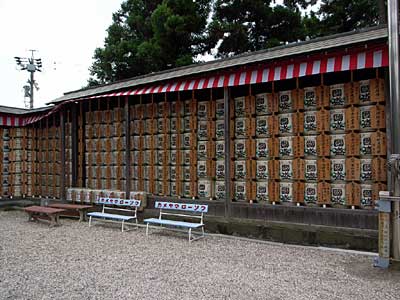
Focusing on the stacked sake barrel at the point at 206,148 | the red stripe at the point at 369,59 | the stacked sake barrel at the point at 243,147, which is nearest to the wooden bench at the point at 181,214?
the stacked sake barrel at the point at 206,148

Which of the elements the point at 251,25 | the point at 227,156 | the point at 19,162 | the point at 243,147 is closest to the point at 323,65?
the point at 243,147

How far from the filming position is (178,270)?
4.86 metres

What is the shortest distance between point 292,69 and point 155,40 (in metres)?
11.7

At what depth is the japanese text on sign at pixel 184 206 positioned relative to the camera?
23.0 ft

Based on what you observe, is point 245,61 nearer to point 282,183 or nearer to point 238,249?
point 282,183

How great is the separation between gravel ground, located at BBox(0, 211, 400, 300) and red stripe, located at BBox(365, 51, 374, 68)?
2.96 meters

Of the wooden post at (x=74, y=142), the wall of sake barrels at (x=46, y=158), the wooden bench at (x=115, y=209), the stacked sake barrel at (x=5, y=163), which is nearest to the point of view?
the wooden bench at (x=115, y=209)

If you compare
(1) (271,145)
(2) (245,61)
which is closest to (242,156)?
(1) (271,145)

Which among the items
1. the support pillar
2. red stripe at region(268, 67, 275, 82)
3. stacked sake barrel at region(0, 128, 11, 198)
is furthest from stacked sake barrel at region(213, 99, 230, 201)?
stacked sake barrel at region(0, 128, 11, 198)

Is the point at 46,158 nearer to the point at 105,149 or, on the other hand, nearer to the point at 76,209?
the point at 105,149

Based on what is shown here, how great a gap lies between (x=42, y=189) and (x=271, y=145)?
794cm

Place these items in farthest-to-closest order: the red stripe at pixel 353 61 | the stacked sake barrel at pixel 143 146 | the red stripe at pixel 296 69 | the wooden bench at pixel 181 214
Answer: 1. the stacked sake barrel at pixel 143 146
2. the wooden bench at pixel 181 214
3. the red stripe at pixel 296 69
4. the red stripe at pixel 353 61

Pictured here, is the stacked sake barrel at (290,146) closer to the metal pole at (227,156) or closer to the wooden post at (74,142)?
the metal pole at (227,156)

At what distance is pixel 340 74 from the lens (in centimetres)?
623
